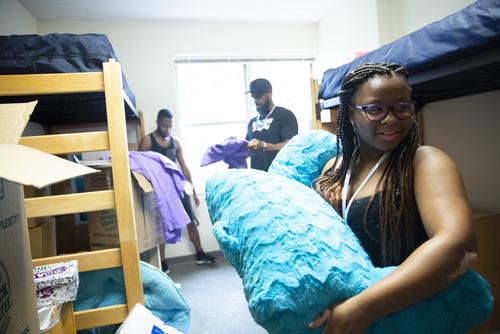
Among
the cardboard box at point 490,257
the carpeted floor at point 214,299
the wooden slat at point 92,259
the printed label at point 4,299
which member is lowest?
the carpeted floor at point 214,299

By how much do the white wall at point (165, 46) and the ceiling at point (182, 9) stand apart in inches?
2.9

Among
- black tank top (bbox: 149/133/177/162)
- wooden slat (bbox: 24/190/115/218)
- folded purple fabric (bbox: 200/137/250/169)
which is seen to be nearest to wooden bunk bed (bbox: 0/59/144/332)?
wooden slat (bbox: 24/190/115/218)

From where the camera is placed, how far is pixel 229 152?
2289 millimetres

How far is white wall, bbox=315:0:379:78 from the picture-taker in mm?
2557

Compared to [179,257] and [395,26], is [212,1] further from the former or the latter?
[179,257]

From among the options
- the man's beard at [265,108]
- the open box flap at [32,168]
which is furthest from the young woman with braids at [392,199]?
the man's beard at [265,108]

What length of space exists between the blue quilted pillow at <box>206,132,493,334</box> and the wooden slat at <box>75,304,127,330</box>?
3.20 ft

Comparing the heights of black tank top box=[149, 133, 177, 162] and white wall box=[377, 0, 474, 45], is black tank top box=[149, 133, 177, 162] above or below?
below

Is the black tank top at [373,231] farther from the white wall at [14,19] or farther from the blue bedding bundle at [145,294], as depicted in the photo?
the white wall at [14,19]

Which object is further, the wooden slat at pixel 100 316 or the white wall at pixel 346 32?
the white wall at pixel 346 32

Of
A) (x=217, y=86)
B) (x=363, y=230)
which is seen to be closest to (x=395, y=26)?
(x=217, y=86)

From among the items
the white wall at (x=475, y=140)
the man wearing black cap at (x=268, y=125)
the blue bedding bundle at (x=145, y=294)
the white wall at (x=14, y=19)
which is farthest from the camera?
the man wearing black cap at (x=268, y=125)

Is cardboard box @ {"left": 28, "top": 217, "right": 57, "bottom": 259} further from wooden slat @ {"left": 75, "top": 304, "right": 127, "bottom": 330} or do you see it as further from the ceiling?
the ceiling

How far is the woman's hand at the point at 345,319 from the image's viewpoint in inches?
16.5
